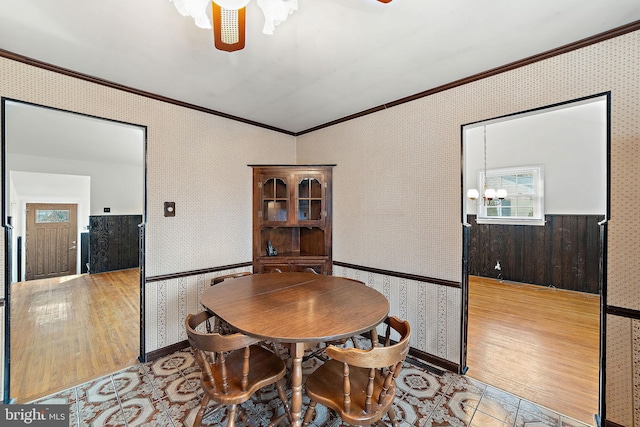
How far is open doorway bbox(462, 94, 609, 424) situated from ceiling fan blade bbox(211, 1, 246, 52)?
6.57 feet

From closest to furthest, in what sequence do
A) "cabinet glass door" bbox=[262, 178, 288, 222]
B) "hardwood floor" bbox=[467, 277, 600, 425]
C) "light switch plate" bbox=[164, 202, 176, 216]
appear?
"hardwood floor" bbox=[467, 277, 600, 425] < "light switch plate" bbox=[164, 202, 176, 216] < "cabinet glass door" bbox=[262, 178, 288, 222]

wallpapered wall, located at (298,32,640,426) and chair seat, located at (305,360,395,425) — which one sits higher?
wallpapered wall, located at (298,32,640,426)

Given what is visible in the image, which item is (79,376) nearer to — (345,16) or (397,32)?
(345,16)

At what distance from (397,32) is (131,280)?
6573mm

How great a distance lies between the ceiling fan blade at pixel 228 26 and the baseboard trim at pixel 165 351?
2.77m

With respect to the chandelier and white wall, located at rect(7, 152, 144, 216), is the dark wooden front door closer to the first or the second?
white wall, located at rect(7, 152, 144, 216)

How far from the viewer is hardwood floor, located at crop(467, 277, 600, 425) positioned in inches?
84.7

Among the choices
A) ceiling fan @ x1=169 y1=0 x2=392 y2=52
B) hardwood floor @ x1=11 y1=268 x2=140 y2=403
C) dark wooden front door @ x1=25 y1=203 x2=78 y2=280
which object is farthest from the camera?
dark wooden front door @ x1=25 y1=203 x2=78 y2=280

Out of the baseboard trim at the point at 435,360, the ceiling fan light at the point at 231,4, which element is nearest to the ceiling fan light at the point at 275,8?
the ceiling fan light at the point at 231,4

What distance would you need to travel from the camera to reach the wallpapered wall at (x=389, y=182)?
1736mm

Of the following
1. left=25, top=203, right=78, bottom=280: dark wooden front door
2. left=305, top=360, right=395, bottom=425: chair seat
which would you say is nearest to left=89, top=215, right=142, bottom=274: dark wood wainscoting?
left=25, top=203, right=78, bottom=280: dark wooden front door

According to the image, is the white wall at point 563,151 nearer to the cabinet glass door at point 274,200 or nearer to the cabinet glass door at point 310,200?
the cabinet glass door at point 310,200

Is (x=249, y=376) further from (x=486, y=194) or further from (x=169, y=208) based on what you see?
(x=486, y=194)

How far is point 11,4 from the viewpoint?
1501mm
